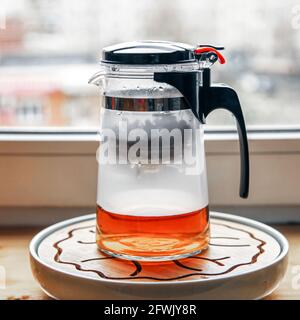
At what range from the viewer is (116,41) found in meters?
0.92

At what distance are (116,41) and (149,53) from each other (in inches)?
12.0

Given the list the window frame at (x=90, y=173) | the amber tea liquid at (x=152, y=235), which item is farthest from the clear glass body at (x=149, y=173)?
the window frame at (x=90, y=173)

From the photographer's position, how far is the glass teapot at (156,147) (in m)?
0.66

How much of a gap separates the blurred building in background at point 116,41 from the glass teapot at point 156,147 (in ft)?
0.80

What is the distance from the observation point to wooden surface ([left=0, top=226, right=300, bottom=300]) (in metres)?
0.69

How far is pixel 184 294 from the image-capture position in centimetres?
59

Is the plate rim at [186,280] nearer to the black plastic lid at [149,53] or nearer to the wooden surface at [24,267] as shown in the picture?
the wooden surface at [24,267]

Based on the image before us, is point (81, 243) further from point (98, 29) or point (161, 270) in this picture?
point (98, 29)

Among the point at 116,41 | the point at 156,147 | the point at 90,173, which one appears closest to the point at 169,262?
the point at 156,147

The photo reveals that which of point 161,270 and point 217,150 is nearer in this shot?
point 161,270

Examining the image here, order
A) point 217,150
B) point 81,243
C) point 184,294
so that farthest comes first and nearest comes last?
point 217,150, point 81,243, point 184,294

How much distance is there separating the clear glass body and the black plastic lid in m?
0.03

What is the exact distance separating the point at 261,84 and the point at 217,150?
0.42ft

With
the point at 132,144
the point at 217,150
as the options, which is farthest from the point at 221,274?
the point at 217,150
